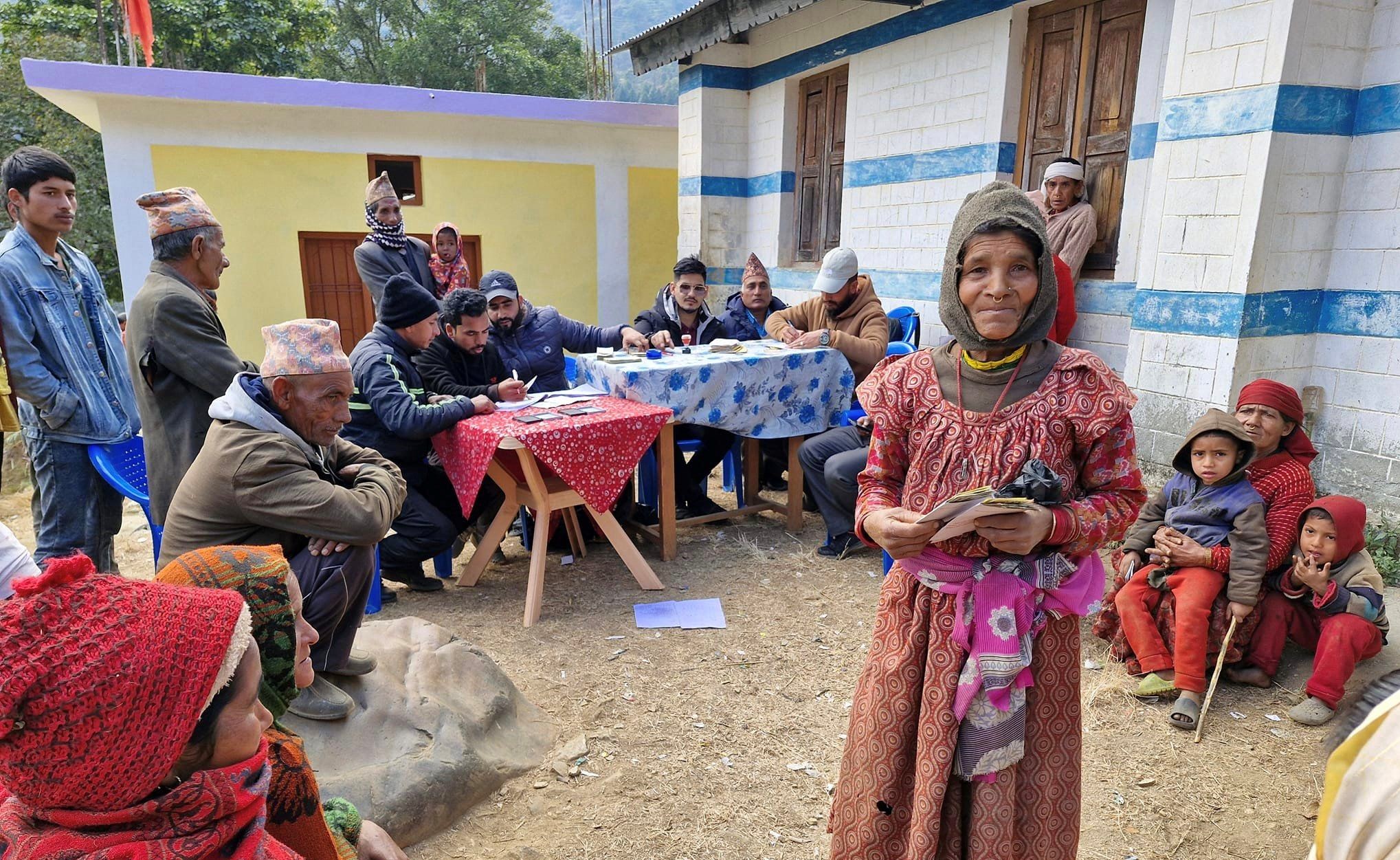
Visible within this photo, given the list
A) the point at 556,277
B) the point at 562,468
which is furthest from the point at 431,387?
the point at 556,277

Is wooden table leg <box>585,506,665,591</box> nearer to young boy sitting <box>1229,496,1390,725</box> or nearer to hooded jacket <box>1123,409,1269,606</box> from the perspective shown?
hooded jacket <box>1123,409,1269,606</box>

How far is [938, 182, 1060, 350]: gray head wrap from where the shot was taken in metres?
1.67

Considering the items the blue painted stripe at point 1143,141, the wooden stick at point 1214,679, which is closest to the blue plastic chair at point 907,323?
the blue painted stripe at point 1143,141

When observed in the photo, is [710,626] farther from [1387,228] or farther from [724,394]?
Result: [1387,228]

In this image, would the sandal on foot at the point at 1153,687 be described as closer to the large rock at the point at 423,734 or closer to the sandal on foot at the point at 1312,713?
the sandal on foot at the point at 1312,713

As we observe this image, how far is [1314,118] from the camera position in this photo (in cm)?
421

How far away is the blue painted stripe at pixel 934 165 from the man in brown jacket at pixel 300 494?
539 centimetres

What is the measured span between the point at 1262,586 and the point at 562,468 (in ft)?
9.74

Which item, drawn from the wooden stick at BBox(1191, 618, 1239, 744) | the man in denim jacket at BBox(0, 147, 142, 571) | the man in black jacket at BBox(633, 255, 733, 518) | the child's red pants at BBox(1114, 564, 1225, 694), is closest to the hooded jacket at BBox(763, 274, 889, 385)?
the man in black jacket at BBox(633, 255, 733, 518)

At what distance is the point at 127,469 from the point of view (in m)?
3.72

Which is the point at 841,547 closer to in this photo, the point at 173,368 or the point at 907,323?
the point at 907,323

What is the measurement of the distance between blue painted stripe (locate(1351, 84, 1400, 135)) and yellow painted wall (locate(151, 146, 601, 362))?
27.9ft

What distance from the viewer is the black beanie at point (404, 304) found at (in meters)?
4.09

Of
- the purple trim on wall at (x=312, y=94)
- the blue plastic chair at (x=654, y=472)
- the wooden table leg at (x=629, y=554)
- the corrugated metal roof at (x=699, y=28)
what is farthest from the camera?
the purple trim on wall at (x=312, y=94)
